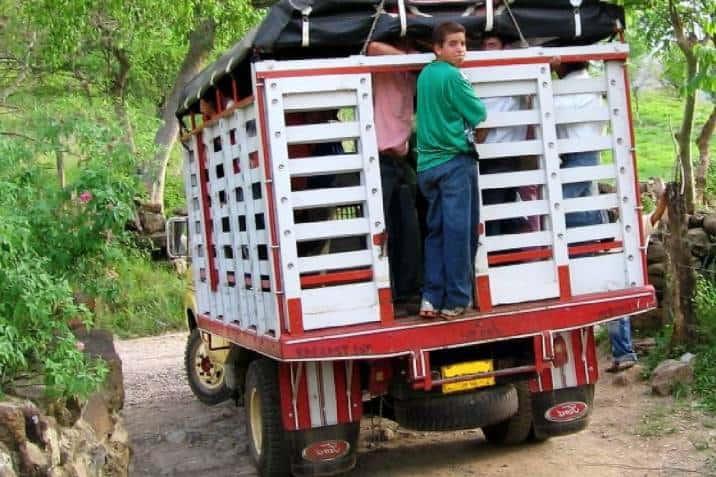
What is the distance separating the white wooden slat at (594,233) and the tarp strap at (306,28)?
1.81 meters

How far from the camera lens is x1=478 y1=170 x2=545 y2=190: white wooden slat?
17.6 ft

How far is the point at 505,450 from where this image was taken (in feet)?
21.8

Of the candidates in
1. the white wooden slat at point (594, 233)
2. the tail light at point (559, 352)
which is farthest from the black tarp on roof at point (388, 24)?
the tail light at point (559, 352)

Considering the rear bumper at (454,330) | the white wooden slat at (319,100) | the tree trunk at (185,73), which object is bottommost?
the rear bumper at (454,330)

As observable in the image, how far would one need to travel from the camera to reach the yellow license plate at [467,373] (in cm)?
537

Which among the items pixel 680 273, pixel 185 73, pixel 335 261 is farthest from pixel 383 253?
pixel 185 73

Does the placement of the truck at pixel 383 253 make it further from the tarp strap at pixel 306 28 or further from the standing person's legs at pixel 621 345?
the standing person's legs at pixel 621 345

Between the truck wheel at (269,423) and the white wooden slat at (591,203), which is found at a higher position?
the white wooden slat at (591,203)

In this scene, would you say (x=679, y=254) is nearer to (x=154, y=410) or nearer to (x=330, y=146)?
(x=330, y=146)

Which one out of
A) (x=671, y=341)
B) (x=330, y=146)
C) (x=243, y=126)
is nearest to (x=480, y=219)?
(x=330, y=146)

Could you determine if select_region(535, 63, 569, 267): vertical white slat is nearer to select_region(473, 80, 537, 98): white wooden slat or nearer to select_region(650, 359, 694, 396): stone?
select_region(473, 80, 537, 98): white wooden slat

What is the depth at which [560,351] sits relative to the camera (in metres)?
5.78

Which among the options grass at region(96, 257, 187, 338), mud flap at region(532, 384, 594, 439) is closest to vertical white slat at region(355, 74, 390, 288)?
mud flap at region(532, 384, 594, 439)

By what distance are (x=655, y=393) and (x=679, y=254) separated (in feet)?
4.02
